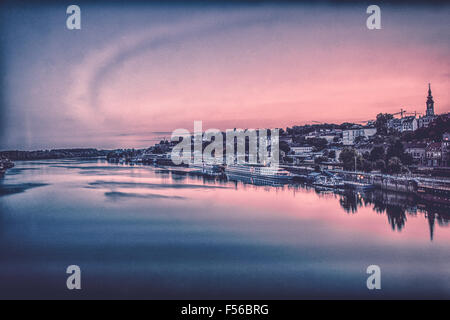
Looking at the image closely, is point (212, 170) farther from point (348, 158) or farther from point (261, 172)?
point (348, 158)

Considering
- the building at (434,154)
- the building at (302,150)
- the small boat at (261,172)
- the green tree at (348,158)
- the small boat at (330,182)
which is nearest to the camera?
the building at (434,154)

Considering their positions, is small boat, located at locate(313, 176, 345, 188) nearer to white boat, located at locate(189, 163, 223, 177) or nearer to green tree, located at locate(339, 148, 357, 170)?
green tree, located at locate(339, 148, 357, 170)

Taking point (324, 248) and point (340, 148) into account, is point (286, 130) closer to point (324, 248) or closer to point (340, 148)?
point (340, 148)

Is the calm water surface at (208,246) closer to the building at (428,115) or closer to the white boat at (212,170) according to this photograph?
the building at (428,115)

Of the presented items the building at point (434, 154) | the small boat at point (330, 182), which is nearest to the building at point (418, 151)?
the building at point (434, 154)

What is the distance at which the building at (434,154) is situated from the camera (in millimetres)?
4215

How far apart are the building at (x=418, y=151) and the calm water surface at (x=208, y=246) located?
600 millimetres

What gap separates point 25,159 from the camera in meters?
5.62

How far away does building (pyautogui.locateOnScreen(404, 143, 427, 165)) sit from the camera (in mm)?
4406

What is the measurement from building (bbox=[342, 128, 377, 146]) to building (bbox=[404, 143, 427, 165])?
57cm

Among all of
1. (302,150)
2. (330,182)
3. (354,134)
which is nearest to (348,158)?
(354,134)

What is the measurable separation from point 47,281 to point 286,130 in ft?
14.3

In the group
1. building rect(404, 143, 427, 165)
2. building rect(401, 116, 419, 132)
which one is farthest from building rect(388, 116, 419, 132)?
building rect(404, 143, 427, 165)
